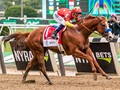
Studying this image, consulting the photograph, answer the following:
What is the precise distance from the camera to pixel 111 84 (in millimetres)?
9867

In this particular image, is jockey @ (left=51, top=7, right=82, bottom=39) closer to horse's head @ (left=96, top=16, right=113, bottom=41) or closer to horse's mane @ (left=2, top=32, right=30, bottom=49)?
horse's head @ (left=96, top=16, right=113, bottom=41)

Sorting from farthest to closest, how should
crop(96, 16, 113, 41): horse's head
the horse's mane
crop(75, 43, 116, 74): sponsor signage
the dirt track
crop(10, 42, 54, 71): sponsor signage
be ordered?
1. crop(10, 42, 54, 71): sponsor signage
2. crop(75, 43, 116, 74): sponsor signage
3. the horse's mane
4. crop(96, 16, 113, 41): horse's head
5. the dirt track

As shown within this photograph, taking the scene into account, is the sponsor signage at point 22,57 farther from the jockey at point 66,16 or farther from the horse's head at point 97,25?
the horse's head at point 97,25

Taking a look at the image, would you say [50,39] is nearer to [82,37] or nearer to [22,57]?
[82,37]

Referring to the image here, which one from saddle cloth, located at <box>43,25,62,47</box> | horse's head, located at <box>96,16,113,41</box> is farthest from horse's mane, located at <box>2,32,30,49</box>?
horse's head, located at <box>96,16,113,41</box>

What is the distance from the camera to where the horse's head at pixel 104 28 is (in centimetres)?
961

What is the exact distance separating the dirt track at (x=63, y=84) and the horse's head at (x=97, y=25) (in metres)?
0.99

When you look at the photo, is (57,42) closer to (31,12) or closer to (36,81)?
(36,81)

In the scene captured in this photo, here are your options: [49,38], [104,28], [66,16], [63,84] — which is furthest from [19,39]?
[104,28]

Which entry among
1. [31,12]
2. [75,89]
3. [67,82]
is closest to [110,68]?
[67,82]

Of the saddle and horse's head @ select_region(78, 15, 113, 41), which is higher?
horse's head @ select_region(78, 15, 113, 41)

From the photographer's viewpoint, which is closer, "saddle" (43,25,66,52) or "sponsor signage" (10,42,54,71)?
"saddle" (43,25,66,52)

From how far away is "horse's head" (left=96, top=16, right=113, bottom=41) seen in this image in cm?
961

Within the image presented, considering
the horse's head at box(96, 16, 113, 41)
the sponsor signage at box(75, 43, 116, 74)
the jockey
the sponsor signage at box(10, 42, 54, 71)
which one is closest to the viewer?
the horse's head at box(96, 16, 113, 41)
